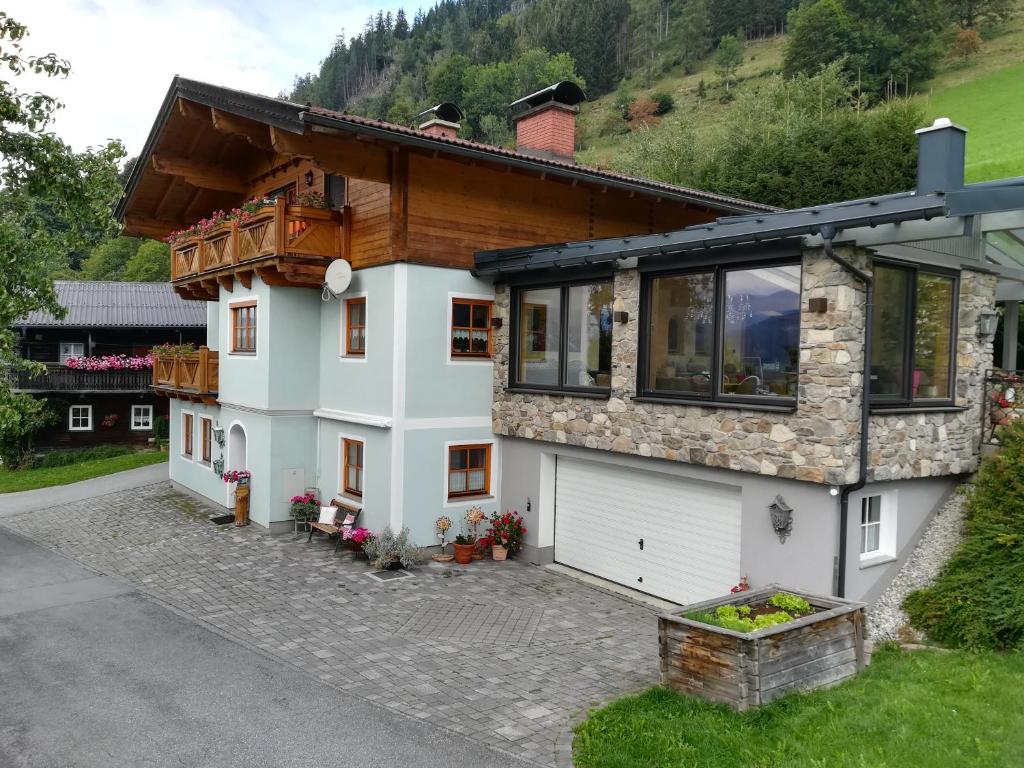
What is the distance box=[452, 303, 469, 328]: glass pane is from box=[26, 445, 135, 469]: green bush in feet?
64.4

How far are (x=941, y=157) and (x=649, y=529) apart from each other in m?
6.48

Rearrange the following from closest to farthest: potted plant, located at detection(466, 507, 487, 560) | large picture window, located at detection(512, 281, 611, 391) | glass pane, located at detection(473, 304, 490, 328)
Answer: large picture window, located at detection(512, 281, 611, 391) → potted plant, located at detection(466, 507, 487, 560) → glass pane, located at detection(473, 304, 490, 328)

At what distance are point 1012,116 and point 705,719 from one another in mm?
44971

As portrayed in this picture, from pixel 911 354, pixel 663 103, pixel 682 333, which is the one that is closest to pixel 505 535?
pixel 682 333

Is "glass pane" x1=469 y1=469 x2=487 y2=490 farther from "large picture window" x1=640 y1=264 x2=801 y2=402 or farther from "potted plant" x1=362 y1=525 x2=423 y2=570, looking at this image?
"large picture window" x1=640 y1=264 x2=801 y2=402

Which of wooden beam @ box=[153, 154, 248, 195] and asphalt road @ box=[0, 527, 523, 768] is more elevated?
wooden beam @ box=[153, 154, 248, 195]

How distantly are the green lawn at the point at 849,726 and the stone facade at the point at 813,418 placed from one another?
2.41 m

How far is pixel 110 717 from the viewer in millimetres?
7742

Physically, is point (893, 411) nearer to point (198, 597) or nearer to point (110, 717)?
point (110, 717)

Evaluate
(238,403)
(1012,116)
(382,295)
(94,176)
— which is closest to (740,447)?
(382,295)

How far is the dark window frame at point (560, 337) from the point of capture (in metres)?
12.6

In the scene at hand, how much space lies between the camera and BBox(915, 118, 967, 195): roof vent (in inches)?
330

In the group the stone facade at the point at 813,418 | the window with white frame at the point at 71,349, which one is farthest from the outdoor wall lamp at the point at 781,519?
the window with white frame at the point at 71,349

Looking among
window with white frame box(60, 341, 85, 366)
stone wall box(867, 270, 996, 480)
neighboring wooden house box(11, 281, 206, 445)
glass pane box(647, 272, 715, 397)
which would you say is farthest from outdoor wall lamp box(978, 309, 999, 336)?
window with white frame box(60, 341, 85, 366)
